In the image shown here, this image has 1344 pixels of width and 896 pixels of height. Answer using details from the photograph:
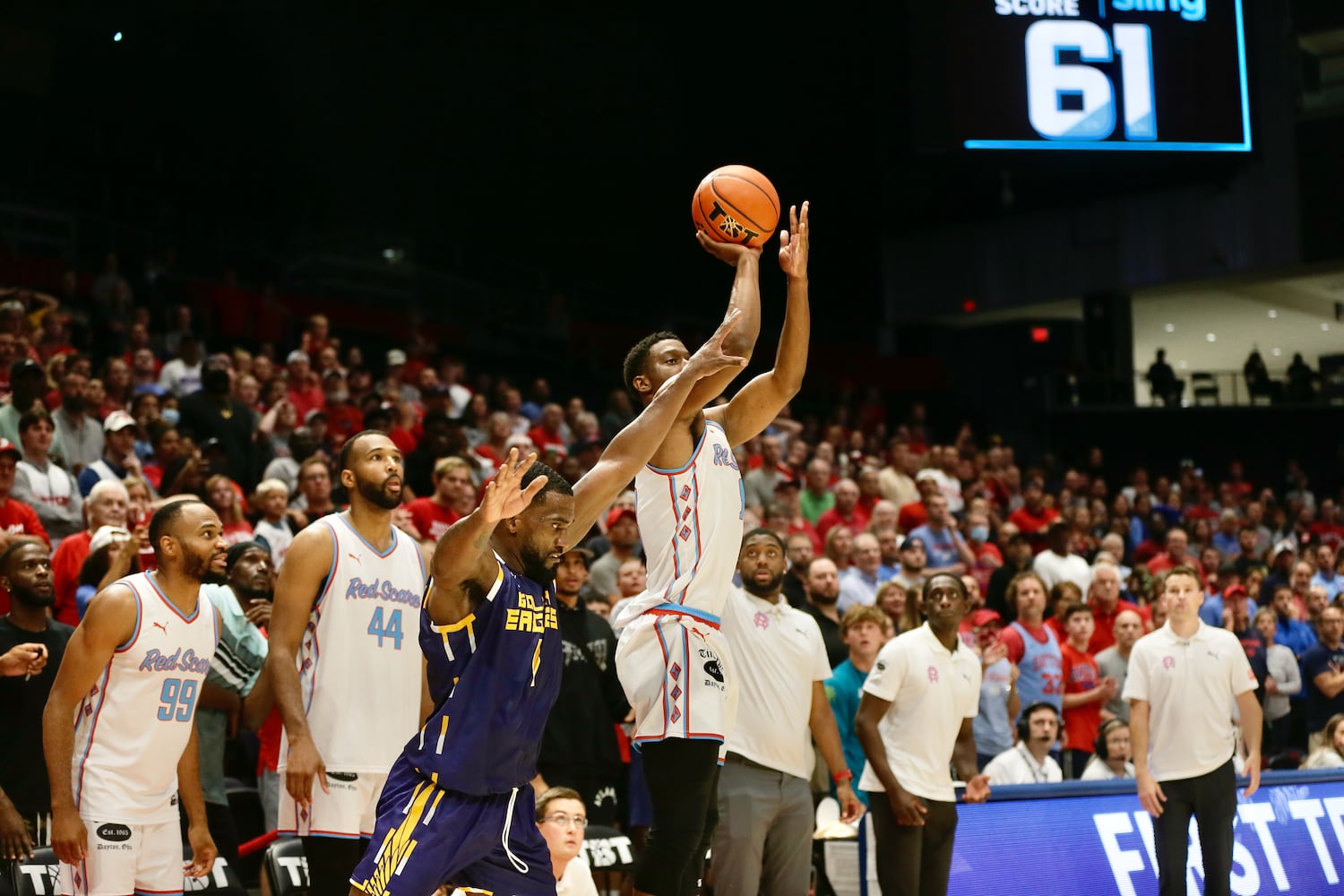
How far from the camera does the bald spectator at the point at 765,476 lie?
12602 millimetres

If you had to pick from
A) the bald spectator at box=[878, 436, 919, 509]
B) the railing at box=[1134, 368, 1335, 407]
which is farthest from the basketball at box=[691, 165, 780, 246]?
the railing at box=[1134, 368, 1335, 407]

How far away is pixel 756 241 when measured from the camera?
514 cm

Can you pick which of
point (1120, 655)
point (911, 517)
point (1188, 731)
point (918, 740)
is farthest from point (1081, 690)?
point (918, 740)

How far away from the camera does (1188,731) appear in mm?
7488

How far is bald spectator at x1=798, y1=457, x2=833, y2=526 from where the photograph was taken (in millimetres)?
12711

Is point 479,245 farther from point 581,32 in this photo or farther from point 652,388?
point 652,388

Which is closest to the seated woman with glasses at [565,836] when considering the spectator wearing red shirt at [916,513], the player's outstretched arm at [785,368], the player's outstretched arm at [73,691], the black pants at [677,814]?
the black pants at [677,814]

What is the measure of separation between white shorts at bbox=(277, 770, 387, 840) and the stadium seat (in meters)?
0.93

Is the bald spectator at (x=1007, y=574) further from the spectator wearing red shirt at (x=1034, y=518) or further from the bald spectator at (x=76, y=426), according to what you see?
the bald spectator at (x=76, y=426)

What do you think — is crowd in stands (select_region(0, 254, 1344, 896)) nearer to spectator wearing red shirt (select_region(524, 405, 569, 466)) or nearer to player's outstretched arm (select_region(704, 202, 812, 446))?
spectator wearing red shirt (select_region(524, 405, 569, 466))

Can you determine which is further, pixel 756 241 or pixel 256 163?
pixel 256 163

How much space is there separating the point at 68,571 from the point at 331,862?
10.4 ft

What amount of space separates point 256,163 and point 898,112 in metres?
9.05

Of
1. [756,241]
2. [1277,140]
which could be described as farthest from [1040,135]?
[756,241]
